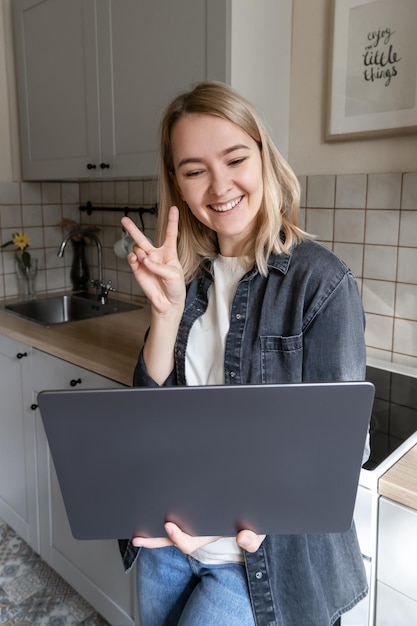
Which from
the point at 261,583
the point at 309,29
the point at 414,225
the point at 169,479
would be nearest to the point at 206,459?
the point at 169,479

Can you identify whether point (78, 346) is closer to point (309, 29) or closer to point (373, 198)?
point (373, 198)

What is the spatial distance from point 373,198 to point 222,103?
78 centimetres

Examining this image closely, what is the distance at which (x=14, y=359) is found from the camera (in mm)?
1902

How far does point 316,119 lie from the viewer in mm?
1620

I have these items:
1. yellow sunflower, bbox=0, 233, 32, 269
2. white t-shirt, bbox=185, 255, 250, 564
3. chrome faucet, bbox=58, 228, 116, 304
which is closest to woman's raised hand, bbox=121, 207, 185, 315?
A: white t-shirt, bbox=185, 255, 250, 564

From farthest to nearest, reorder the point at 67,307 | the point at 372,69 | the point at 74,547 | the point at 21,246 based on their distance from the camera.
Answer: the point at 67,307 → the point at 21,246 → the point at 74,547 → the point at 372,69

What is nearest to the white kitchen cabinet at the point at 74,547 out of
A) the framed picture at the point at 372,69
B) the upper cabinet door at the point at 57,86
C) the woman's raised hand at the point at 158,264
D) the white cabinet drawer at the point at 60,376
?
the white cabinet drawer at the point at 60,376

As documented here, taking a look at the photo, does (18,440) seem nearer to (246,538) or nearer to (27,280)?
(27,280)

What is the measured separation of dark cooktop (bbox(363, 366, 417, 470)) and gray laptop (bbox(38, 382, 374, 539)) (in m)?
0.37

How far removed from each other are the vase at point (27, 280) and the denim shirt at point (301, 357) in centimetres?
166

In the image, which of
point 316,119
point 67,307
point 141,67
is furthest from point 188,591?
point 67,307

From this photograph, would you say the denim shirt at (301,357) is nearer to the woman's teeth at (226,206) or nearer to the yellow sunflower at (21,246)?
the woman's teeth at (226,206)

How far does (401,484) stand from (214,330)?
0.43 m

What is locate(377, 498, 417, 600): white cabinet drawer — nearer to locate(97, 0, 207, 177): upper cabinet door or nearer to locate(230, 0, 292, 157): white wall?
locate(230, 0, 292, 157): white wall
